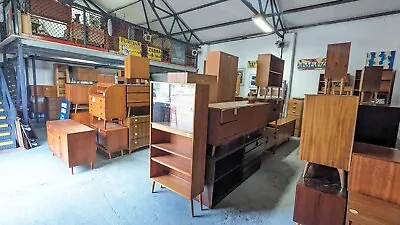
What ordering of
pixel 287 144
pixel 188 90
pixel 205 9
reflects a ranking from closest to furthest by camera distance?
1. pixel 188 90
2. pixel 287 144
3. pixel 205 9

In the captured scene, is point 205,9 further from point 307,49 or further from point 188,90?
point 188,90

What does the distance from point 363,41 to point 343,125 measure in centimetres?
566

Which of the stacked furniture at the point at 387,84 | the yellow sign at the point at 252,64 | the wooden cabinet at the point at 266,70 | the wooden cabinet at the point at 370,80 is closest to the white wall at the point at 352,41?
the stacked furniture at the point at 387,84

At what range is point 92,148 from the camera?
340 centimetres

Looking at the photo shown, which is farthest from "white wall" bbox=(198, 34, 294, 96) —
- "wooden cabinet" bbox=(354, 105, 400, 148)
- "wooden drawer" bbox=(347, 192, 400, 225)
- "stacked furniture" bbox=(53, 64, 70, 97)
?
"stacked furniture" bbox=(53, 64, 70, 97)

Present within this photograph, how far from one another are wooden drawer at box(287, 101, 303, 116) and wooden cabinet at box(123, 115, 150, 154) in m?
4.90

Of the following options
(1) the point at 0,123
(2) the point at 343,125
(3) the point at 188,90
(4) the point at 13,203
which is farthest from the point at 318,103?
(1) the point at 0,123

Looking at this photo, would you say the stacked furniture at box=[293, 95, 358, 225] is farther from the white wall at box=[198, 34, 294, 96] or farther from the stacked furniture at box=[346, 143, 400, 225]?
the white wall at box=[198, 34, 294, 96]

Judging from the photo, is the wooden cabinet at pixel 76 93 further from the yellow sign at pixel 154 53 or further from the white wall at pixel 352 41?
the white wall at pixel 352 41

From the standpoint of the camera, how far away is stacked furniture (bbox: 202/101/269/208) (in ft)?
7.77

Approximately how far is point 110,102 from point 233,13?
547 centimetres

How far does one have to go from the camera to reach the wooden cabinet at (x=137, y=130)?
428cm

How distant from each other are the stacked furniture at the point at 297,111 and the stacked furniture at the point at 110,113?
5.29 m

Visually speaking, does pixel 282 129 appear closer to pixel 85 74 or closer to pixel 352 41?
pixel 352 41
